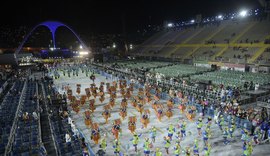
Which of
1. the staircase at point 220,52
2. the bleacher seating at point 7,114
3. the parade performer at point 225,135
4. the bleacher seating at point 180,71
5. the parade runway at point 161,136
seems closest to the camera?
the bleacher seating at point 7,114

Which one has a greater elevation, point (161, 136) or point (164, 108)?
point (164, 108)

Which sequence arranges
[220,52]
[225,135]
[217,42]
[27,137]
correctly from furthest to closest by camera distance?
[217,42] < [220,52] < [225,135] < [27,137]

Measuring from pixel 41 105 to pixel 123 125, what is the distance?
30.4 ft

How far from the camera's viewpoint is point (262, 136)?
1625 centimetres

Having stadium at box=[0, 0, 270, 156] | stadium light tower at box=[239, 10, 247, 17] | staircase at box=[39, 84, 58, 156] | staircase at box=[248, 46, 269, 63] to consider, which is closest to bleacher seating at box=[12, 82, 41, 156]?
stadium at box=[0, 0, 270, 156]

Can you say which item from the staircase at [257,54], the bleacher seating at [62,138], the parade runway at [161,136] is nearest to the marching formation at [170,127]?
the parade runway at [161,136]

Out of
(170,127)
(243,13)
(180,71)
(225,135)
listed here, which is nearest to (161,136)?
(170,127)

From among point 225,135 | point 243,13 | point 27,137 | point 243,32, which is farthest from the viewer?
point 243,13

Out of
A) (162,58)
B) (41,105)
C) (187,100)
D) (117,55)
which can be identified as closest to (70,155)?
(41,105)

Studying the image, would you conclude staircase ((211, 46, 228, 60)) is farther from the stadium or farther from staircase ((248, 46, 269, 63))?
staircase ((248, 46, 269, 63))

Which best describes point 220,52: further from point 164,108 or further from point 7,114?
point 7,114

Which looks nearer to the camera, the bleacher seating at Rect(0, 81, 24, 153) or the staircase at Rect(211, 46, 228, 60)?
the bleacher seating at Rect(0, 81, 24, 153)

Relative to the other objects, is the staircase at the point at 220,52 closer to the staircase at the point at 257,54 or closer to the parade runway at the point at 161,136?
the staircase at the point at 257,54

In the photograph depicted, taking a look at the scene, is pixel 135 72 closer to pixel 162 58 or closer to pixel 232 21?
pixel 162 58
